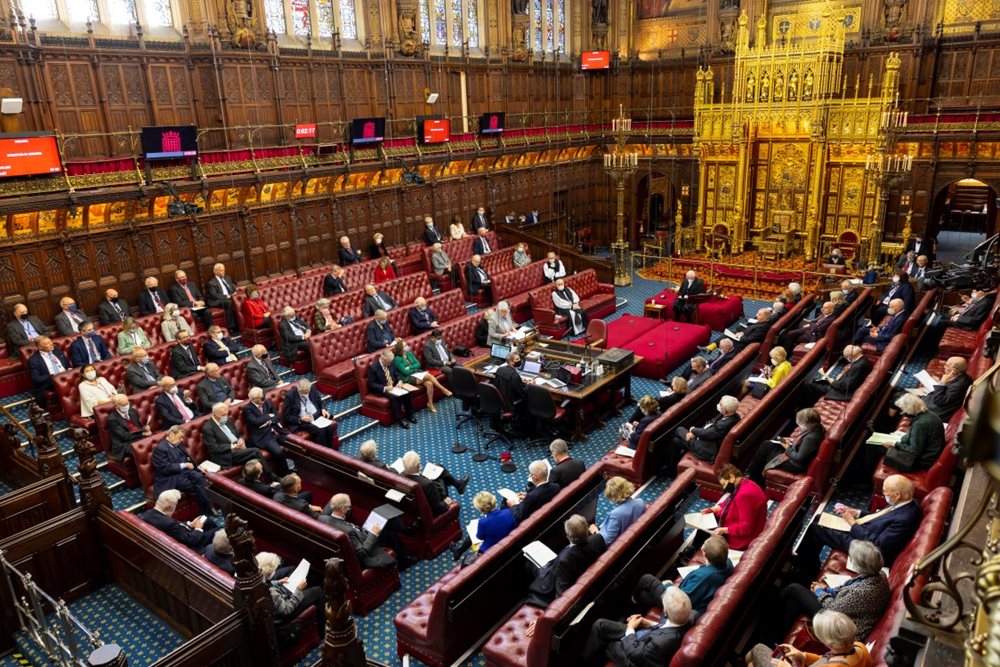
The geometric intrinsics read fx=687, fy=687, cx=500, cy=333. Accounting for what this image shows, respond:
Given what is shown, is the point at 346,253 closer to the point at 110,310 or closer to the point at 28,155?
the point at 110,310

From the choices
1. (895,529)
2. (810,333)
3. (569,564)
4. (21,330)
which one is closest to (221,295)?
(21,330)

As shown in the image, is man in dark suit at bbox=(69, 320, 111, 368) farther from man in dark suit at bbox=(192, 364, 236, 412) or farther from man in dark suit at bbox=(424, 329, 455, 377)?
man in dark suit at bbox=(424, 329, 455, 377)

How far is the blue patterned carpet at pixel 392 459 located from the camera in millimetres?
5898

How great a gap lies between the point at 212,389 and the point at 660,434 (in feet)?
19.3

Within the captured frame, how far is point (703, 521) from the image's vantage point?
19.7 feet

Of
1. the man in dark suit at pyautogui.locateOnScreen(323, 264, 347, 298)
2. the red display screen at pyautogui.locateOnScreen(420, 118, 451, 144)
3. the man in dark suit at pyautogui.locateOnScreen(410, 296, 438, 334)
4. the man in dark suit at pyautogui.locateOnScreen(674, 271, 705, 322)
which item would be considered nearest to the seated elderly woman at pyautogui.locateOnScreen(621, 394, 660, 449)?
the man in dark suit at pyautogui.locateOnScreen(410, 296, 438, 334)

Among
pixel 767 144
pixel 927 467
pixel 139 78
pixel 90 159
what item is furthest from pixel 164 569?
pixel 767 144

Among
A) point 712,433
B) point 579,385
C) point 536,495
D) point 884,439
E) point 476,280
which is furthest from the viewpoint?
point 476,280

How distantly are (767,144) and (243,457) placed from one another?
56.5ft

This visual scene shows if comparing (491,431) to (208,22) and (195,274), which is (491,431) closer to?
(195,274)

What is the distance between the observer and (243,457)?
798cm

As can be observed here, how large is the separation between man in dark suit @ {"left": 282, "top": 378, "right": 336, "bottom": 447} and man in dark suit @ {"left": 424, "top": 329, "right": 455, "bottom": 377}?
7.40 ft

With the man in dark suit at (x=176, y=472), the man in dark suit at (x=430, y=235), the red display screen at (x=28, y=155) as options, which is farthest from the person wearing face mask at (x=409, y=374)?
the man in dark suit at (x=430, y=235)

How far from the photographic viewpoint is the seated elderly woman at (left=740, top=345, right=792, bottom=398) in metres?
9.12
